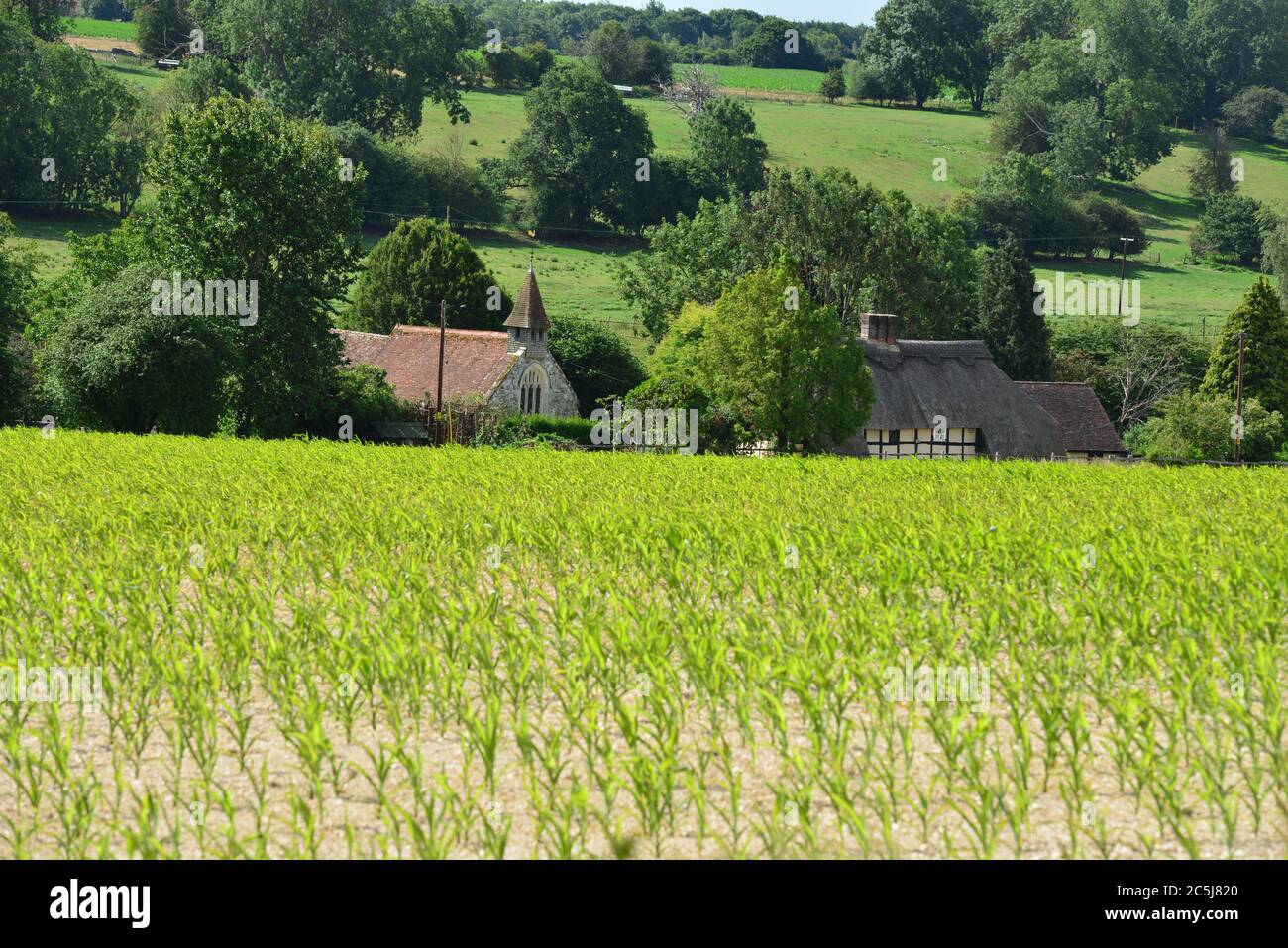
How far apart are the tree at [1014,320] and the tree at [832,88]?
75.7m

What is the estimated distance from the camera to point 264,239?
50.0 m

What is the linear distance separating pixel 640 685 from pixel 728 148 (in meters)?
92.8

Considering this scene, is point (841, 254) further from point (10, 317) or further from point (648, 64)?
point (648, 64)

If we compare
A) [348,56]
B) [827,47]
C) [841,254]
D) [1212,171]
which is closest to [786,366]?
[841,254]

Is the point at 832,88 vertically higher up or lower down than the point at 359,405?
higher up

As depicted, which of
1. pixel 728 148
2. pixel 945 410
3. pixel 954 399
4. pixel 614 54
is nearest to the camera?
pixel 945 410

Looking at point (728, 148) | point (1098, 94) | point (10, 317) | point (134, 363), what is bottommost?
point (134, 363)

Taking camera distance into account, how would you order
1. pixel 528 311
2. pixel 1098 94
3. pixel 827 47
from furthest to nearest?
pixel 827 47, pixel 1098 94, pixel 528 311

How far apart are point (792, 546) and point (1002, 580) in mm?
1913

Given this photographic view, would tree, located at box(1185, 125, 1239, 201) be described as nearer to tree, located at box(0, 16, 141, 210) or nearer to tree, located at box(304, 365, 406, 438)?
tree, located at box(0, 16, 141, 210)
